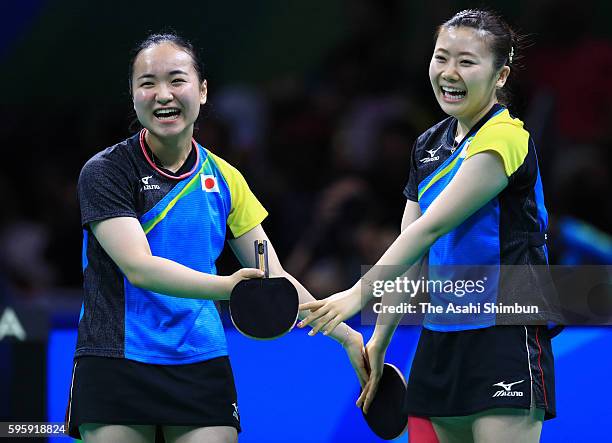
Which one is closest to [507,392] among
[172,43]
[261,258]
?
[261,258]

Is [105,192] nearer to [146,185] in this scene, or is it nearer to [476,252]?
[146,185]

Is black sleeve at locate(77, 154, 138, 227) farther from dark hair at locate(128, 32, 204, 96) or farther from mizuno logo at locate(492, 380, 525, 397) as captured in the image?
mizuno logo at locate(492, 380, 525, 397)

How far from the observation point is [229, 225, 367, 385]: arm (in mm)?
4027

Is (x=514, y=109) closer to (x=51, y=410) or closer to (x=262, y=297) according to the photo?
(x=262, y=297)

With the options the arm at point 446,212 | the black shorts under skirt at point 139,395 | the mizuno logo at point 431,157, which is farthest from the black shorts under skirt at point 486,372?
the black shorts under skirt at point 139,395

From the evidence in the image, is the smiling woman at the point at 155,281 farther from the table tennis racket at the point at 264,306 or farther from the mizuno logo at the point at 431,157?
the mizuno logo at the point at 431,157

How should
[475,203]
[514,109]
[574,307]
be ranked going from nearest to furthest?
[475,203] → [514,109] → [574,307]

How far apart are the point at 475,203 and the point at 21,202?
5.75 metres

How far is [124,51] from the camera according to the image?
9688mm

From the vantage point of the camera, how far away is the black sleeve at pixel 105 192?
145 inches

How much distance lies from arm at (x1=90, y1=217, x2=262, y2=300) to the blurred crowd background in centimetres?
239

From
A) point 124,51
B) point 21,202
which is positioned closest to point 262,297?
point 21,202

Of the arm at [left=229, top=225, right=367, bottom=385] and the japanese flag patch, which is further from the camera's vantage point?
the arm at [left=229, top=225, right=367, bottom=385]
